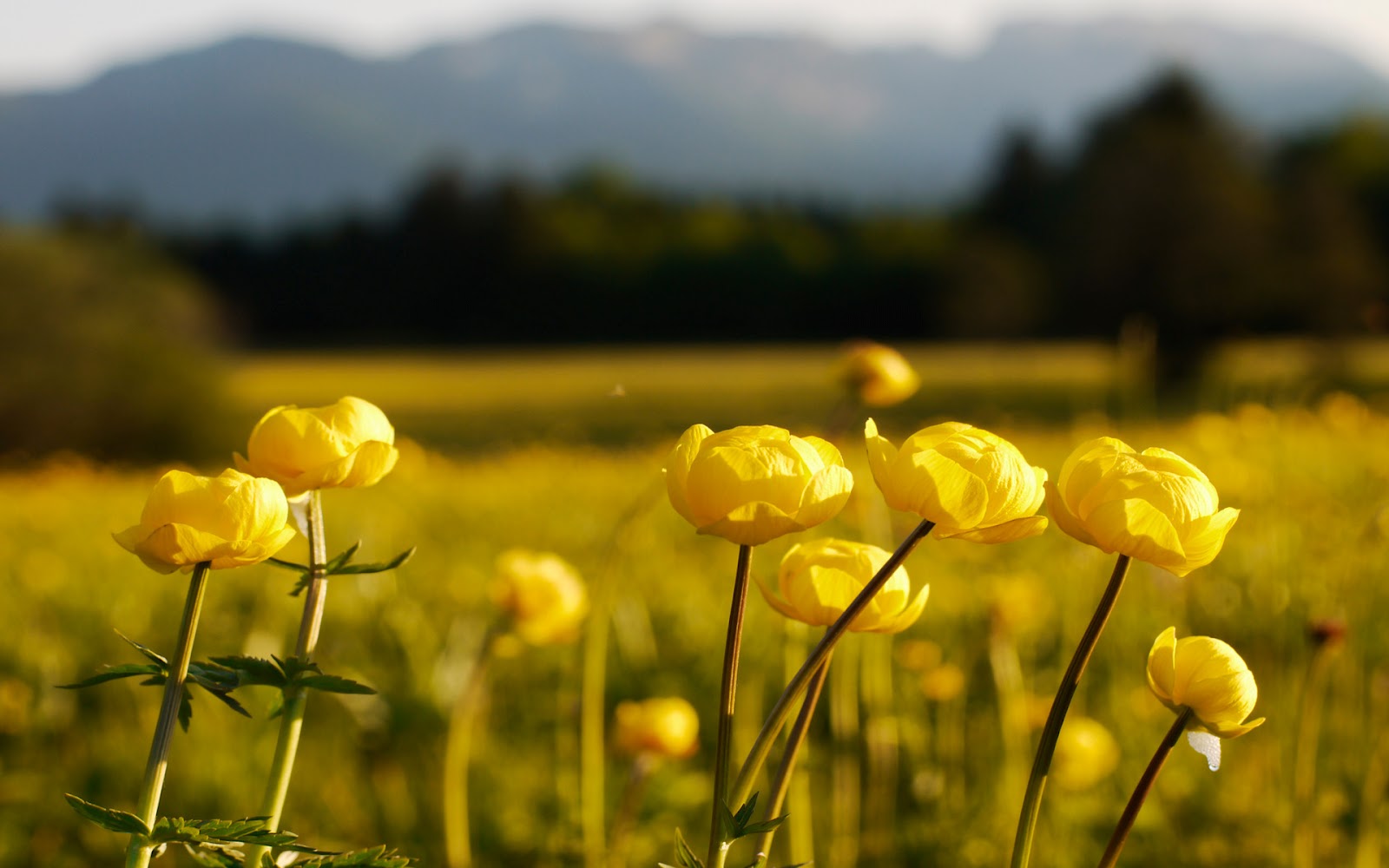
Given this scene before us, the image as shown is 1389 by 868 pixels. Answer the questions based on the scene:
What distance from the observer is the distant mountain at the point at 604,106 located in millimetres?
102562

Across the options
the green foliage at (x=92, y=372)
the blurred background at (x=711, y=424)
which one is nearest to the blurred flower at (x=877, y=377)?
the blurred background at (x=711, y=424)

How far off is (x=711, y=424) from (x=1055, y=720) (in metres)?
10.8

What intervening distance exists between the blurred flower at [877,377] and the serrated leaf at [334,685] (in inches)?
27.8

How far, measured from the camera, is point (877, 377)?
112cm

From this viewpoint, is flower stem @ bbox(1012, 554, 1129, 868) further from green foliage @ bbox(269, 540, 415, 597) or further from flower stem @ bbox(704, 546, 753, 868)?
green foliage @ bbox(269, 540, 415, 597)

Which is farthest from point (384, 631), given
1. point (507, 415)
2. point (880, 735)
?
point (507, 415)

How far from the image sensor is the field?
148cm

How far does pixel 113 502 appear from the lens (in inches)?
166

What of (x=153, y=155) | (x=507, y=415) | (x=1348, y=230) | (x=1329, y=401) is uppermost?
(x=153, y=155)

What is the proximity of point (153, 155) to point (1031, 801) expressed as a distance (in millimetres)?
118367

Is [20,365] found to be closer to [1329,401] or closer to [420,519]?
[420,519]

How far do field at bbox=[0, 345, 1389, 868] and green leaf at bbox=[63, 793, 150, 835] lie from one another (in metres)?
0.36

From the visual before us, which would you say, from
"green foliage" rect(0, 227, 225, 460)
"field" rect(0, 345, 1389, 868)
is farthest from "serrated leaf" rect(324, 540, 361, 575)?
"green foliage" rect(0, 227, 225, 460)

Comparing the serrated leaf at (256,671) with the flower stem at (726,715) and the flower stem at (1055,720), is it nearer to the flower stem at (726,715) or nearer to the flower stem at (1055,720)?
the flower stem at (726,715)
